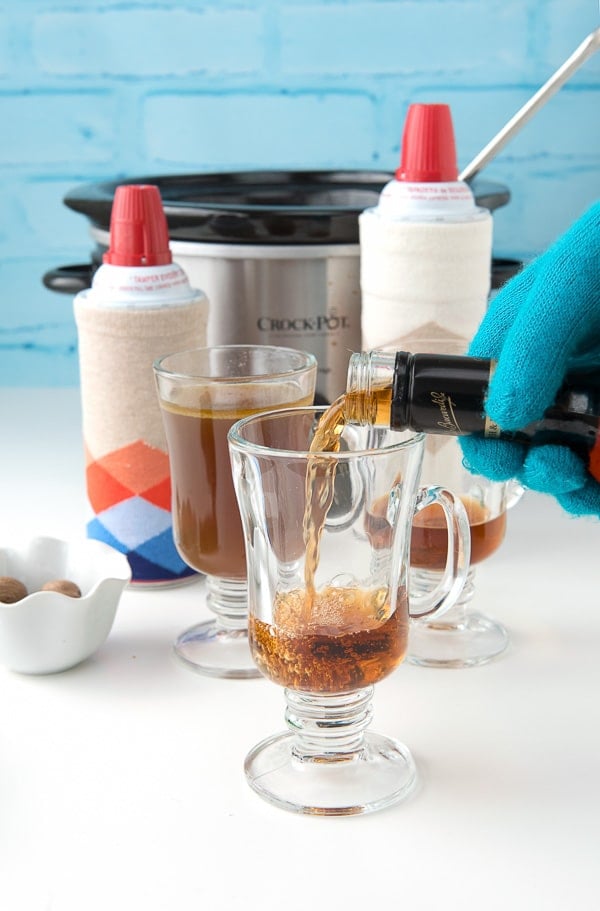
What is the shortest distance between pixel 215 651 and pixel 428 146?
0.39 metres

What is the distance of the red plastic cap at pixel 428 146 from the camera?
88 cm

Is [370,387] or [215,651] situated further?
[215,651]

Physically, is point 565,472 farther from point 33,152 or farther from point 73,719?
point 33,152

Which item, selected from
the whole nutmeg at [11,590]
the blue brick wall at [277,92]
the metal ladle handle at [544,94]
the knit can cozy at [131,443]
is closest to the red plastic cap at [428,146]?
the metal ladle handle at [544,94]

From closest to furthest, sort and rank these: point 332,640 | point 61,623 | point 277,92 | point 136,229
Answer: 1. point 332,640
2. point 61,623
3. point 136,229
4. point 277,92

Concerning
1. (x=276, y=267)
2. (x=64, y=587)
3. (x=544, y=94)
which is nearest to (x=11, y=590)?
(x=64, y=587)

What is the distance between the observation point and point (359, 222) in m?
0.94

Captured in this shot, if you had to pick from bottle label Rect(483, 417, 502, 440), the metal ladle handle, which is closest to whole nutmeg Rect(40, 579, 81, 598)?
bottle label Rect(483, 417, 502, 440)

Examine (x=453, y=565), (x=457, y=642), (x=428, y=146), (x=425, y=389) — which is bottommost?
(x=457, y=642)

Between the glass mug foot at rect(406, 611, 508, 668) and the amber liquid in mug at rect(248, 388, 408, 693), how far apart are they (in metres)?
0.15

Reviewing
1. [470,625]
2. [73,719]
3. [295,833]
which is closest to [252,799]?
[295,833]

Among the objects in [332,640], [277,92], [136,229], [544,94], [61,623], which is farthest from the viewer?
[277,92]

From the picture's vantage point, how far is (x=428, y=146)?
87 cm

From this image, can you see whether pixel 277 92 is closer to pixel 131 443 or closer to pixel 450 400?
pixel 131 443
